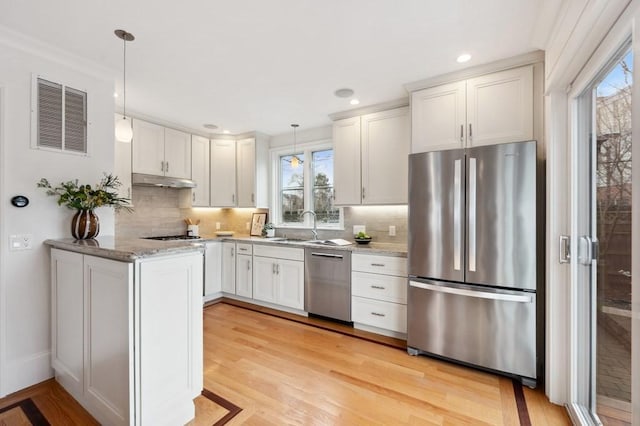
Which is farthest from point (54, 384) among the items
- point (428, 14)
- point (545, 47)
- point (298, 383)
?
point (545, 47)

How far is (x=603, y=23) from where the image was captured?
4.03 ft

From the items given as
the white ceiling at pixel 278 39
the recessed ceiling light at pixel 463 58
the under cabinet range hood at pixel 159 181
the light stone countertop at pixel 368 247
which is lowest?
→ the light stone countertop at pixel 368 247

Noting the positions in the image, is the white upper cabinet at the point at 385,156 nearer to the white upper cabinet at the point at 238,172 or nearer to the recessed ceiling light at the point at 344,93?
the recessed ceiling light at the point at 344,93

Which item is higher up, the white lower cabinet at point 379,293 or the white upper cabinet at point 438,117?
the white upper cabinet at point 438,117

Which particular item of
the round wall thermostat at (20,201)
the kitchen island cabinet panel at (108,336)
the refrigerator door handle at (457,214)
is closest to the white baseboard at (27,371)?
the kitchen island cabinet panel at (108,336)

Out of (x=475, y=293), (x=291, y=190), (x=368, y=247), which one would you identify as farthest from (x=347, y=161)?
(x=475, y=293)

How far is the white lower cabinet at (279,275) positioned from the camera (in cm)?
347

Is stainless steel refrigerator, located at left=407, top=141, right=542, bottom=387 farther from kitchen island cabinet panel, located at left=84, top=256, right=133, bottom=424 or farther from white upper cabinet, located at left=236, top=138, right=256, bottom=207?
white upper cabinet, located at left=236, top=138, right=256, bottom=207

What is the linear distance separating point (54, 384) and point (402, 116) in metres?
3.95

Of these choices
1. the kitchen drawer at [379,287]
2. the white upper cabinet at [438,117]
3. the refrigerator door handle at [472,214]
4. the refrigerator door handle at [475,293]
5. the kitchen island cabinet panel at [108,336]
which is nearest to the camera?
the kitchen island cabinet panel at [108,336]

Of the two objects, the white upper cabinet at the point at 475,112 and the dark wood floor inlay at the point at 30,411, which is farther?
the white upper cabinet at the point at 475,112

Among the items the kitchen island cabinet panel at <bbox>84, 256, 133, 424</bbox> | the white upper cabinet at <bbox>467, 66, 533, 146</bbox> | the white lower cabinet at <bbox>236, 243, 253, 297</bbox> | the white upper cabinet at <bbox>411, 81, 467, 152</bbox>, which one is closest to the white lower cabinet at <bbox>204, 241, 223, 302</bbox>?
the white lower cabinet at <bbox>236, 243, 253, 297</bbox>

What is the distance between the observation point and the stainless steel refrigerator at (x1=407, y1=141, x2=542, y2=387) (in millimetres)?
2068

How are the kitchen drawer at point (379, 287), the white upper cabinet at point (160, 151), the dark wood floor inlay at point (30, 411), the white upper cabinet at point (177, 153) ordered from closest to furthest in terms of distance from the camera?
the dark wood floor inlay at point (30, 411) → the kitchen drawer at point (379, 287) → the white upper cabinet at point (160, 151) → the white upper cabinet at point (177, 153)
